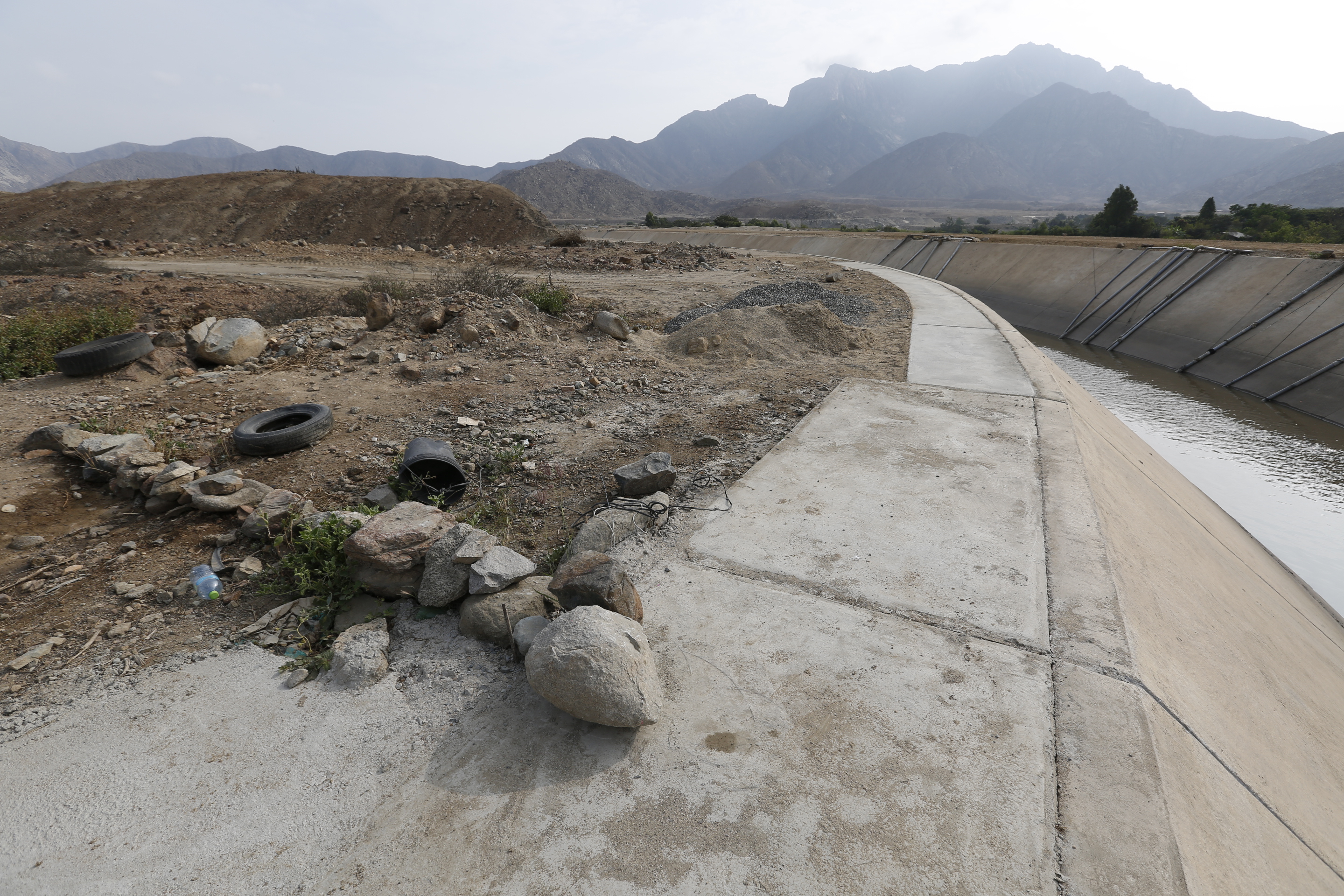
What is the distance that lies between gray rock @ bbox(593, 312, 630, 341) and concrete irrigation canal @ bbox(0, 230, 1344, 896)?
5.72 meters

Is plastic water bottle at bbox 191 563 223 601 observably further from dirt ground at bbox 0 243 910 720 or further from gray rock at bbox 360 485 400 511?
gray rock at bbox 360 485 400 511

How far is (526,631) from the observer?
118 inches

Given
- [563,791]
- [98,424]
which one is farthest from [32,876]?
[98,424]

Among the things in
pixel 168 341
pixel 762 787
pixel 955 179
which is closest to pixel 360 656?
pixel 762 787

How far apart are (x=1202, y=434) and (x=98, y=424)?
16.3 metres

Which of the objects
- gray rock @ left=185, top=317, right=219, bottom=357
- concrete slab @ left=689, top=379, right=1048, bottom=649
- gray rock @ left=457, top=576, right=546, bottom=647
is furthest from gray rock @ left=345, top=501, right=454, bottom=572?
gray rock @ left=185, top=317, right=219, bottom=357

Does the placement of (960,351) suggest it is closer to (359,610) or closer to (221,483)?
(359,610)

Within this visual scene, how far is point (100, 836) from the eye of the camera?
2180 mm

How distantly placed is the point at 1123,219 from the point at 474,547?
4203cm

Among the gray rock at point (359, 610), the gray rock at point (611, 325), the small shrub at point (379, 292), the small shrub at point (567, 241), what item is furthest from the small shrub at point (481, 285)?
the small shrub at point (567, 241)

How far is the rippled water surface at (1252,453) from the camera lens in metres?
7.19

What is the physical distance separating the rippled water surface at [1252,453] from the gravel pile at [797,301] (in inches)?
220

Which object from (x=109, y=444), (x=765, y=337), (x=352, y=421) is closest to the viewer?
(x=109, y=444)

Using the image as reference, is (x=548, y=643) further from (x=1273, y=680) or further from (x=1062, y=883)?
(x=1273, y=680)
